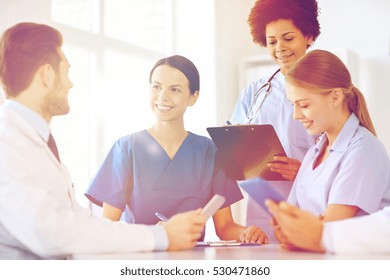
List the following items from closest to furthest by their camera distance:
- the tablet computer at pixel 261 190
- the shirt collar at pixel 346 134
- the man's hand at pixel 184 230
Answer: the tablet computer at pixel 261 190 < the man's hand at pixel 184 230 < the shirt collar at pixel 346 134

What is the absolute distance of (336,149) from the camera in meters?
1.62

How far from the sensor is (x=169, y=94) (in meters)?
1.77

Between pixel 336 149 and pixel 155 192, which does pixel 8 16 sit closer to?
pixel 155 192

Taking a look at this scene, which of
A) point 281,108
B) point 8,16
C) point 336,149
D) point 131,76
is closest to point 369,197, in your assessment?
point 336,149

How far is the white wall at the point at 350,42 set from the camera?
5.95ft

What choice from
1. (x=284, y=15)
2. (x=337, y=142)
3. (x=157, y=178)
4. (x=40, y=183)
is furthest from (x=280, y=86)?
(x=40, y=183)

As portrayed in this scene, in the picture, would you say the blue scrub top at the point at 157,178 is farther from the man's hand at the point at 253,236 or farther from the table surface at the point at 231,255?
the table surface at the point at 231,255

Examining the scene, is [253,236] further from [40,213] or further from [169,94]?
[40,213]

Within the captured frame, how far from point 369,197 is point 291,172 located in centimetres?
28

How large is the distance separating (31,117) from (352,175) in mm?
779

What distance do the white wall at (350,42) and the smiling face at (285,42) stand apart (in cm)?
5

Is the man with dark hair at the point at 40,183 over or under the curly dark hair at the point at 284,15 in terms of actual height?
under

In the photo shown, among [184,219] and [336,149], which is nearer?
[184,219]

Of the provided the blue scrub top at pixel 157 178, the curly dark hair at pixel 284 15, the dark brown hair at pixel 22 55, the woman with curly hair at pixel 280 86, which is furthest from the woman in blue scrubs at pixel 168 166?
the dark brown hair at pixel 22 55
